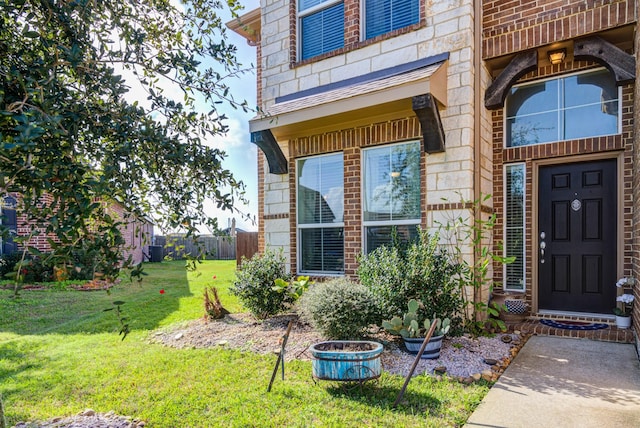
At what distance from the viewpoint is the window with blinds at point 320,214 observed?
21.5 ft

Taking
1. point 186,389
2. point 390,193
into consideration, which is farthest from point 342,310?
point 390,193

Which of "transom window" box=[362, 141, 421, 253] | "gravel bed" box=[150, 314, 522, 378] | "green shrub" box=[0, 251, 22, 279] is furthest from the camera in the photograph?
"transom window" box=[362, 141, 421, 253]

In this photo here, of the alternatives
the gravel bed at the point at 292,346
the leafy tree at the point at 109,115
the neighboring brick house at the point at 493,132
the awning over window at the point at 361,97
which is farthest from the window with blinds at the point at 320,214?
the leafy tree at the point at 109,115

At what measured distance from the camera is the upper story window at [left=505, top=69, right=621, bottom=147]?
5.21 metres

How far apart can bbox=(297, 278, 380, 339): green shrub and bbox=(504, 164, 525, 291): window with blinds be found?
240 centimetres

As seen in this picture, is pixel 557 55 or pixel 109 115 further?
pixel 557 55

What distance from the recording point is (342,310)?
4.42 m

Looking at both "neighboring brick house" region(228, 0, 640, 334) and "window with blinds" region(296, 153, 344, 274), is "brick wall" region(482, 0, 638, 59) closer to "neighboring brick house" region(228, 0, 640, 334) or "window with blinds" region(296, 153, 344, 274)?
"neighboring brick house" region(228, 0, 640, 334)

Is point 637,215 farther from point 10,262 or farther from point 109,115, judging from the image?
point 10,262

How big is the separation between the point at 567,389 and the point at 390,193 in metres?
3.28

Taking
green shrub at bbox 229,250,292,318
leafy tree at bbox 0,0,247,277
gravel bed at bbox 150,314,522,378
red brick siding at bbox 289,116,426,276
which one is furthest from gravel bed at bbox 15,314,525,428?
leafy tree at bbox 0,0,247,277

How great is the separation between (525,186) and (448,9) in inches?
103

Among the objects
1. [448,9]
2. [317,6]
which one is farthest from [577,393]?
[317,6]

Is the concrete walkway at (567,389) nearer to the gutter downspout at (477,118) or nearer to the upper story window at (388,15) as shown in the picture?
the gutter downspout at (477,118)
